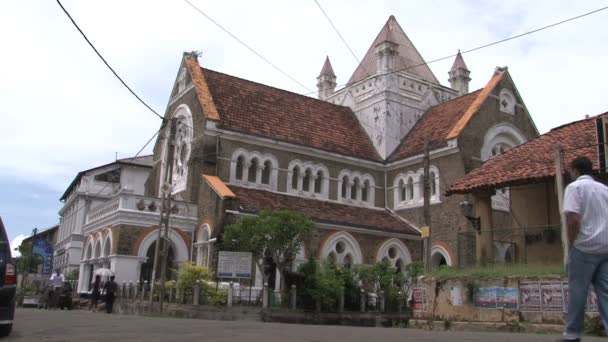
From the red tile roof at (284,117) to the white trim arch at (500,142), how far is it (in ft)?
19.3

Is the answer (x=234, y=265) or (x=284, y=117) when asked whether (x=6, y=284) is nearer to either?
(x=234, y=265)

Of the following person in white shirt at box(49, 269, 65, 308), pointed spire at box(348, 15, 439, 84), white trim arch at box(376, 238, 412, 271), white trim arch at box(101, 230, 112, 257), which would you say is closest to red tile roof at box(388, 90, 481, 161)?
pointed spire at box(348, 15, 439, 84)

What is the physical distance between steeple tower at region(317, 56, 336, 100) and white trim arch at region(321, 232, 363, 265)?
16.3 metres

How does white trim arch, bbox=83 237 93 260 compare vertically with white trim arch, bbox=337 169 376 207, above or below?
below

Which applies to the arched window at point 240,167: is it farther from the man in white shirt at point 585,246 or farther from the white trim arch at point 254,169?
the man in white shirt at point 585,246

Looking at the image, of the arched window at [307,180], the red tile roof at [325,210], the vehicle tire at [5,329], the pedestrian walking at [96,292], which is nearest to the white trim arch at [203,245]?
the red tile roof at [325,210]

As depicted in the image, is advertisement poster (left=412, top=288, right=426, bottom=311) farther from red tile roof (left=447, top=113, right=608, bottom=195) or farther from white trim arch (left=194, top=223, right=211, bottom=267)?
white trim arch (left=194, top=223, right=211, bottom=267)

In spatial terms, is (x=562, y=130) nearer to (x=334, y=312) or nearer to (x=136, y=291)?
(x=334, y=312)

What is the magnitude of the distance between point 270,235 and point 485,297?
26.8ft

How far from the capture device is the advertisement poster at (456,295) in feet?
49.9

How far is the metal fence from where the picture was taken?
16562 millimetres

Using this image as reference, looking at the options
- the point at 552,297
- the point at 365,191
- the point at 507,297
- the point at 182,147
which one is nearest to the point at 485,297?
the point at 507,297

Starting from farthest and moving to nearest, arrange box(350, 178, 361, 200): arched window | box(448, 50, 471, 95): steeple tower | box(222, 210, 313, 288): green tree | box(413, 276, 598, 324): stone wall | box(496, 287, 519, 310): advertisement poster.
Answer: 1. box(448, 50, 471, 95): steeple tower
2. box(350, 178, 361, 200): arched window
3. box(222, 210, 313, 288): green tree
4. box(496, 287, 519, 310): advertisement poster
5. box(413, 276, 598, 324): stone wall

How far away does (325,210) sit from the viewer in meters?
28.4
